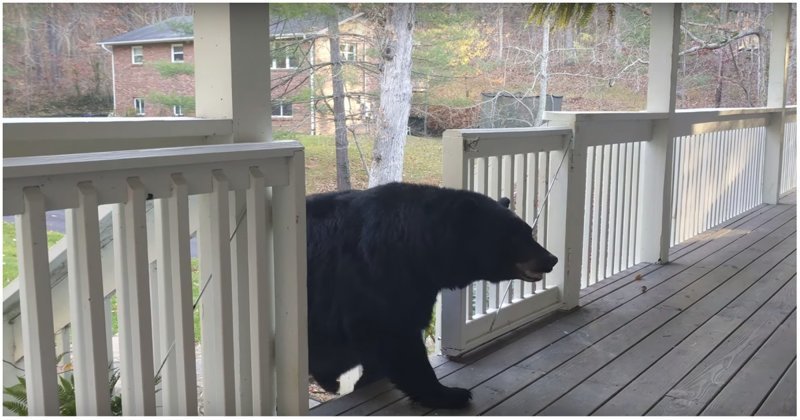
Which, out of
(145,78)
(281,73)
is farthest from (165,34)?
(281,73)

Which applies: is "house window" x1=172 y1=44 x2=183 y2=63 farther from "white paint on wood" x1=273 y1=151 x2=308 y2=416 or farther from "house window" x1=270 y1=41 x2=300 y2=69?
"white paint on wood" x1=273 y1=151 x2=308 y2=416

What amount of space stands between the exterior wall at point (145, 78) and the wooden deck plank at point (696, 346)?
5435 mm

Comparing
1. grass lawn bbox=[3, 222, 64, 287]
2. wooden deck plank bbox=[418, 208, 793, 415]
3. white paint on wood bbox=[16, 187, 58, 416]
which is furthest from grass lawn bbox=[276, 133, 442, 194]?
white paint on wood bbox=[16, 187, 58, 416]

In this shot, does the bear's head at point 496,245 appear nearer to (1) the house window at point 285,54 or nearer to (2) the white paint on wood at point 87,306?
(2) the white paint on wood at point 87,306

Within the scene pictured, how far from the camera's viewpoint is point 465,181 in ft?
8.98

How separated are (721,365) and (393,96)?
282 inches

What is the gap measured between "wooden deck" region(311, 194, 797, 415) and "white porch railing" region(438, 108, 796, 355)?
124mm

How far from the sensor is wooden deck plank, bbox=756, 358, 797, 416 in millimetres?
2268

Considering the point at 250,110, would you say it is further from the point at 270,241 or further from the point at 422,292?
the point at 422,292

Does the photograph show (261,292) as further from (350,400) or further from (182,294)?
(350,400)

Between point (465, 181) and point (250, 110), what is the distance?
1.00m

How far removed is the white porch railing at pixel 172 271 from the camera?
1.37m

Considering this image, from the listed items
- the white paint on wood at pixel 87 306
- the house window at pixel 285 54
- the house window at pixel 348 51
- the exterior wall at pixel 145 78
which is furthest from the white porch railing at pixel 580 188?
the house window at pixel 348 51

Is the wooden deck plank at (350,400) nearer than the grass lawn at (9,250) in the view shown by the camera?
Yes
